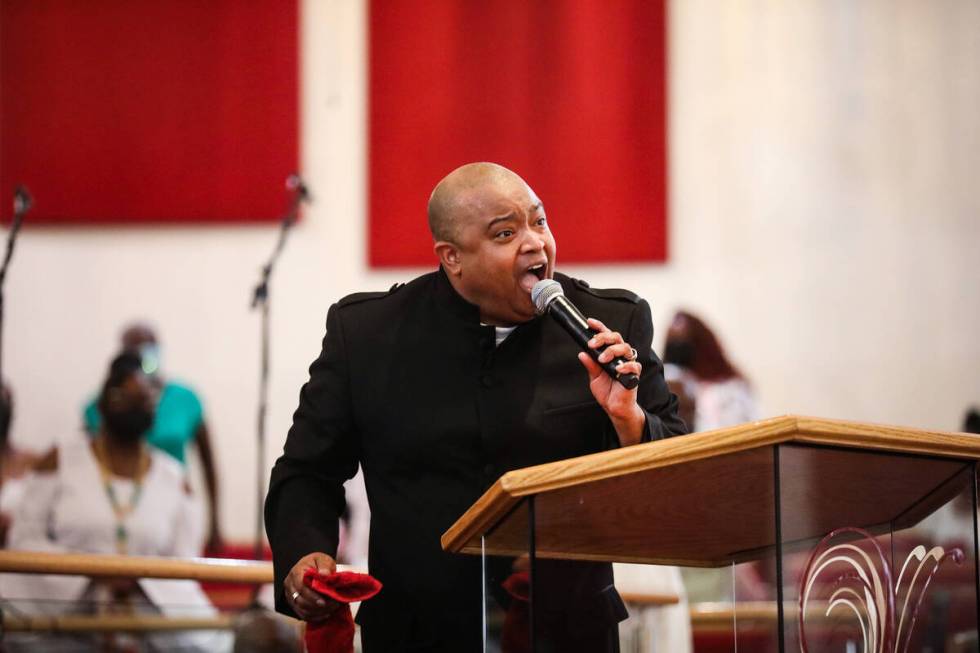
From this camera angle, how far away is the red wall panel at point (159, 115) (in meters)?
7.16

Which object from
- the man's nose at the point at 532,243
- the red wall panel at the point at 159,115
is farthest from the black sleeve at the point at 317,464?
the red wall panel at the point at 159,115

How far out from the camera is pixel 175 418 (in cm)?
663

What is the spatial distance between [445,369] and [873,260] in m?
5.14

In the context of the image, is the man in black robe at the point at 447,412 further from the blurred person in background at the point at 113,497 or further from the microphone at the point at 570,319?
the blurred person in background at the point at 113,497

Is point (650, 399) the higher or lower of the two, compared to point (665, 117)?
lower

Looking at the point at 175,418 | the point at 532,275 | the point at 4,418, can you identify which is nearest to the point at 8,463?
the point at 4,418

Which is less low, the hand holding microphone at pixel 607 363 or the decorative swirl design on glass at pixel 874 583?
the hand holding microphone at pixel 607 363

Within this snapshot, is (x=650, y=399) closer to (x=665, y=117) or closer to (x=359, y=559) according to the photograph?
(x=359, y=559)

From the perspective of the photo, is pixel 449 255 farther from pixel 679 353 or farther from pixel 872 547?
pixel 679 353

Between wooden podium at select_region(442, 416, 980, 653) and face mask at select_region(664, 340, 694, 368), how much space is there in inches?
159

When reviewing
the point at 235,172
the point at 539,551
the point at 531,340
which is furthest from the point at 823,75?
the point at 539,551

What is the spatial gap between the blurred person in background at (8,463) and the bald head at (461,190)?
4289mm

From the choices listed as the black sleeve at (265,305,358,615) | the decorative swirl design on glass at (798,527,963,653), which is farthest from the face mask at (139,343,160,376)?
the decorative swirl design on glass at (798,527,963,653)

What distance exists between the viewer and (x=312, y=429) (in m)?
2.35
